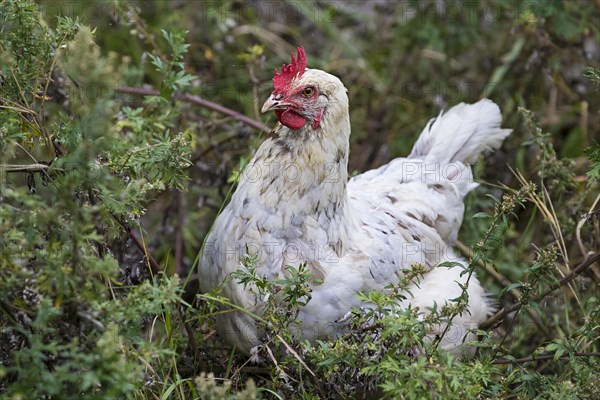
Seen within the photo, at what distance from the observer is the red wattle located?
3.28 metres

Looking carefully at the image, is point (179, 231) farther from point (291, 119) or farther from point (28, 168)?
point (28, 168)

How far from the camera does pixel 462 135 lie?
14.3 feet

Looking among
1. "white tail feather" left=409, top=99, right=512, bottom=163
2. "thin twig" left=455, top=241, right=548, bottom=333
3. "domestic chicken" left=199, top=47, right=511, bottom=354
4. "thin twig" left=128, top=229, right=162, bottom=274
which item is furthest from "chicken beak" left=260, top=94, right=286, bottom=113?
"thin twig" left=455, top=241, right=548, bottom=333

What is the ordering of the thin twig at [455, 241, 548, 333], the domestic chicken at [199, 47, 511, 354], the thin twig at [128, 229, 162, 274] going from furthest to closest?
the thin twig at [455, 241, 548, 333] < the domestic chicken at [199, 47, 511, 354] < the thin twig at [128, 229, 162, 274]

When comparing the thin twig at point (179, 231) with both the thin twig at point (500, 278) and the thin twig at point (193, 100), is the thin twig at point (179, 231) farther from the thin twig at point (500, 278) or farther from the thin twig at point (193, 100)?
the thin twig at point (500, 278)

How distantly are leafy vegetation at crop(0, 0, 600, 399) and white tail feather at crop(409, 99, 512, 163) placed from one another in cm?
15

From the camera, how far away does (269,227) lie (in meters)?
3.31

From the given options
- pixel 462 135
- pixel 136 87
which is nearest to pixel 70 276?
pixel 136 87

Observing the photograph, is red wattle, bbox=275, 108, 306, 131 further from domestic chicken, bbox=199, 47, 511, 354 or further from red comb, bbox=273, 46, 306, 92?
red comb, bbox=273, 46, 306, 92

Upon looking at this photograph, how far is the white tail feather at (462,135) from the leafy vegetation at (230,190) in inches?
5.9

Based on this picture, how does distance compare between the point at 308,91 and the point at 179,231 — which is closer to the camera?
the point at 308,91

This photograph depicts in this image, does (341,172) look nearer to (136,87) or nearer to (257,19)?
(136,87)

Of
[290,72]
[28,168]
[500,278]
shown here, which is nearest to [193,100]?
[290,72]

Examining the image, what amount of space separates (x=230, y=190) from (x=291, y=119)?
521mm
